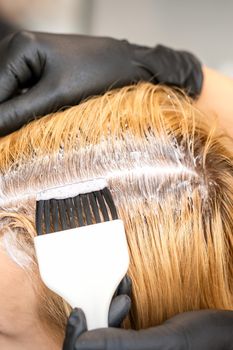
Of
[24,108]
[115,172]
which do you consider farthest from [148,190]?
[24,108]

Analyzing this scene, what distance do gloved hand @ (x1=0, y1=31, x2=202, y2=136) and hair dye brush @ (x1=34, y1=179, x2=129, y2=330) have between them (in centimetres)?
29

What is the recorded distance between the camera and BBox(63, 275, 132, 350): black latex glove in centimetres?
69

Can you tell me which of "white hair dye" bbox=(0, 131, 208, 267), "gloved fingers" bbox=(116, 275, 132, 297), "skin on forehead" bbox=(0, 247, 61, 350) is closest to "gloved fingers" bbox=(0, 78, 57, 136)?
"white hair dye" bbox=(0, 131, 208, 267)

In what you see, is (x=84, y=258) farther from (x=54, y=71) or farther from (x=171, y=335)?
(x=54, y=71)

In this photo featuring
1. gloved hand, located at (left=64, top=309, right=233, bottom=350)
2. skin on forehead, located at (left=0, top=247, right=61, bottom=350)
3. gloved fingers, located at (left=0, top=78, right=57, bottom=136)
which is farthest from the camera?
gloved fingers, located at (left=0, top=78, right=57, bottom=136)

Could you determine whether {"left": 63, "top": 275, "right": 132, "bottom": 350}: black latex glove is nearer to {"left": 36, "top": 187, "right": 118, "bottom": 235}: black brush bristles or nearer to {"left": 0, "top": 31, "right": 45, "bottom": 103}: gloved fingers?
{"left": 36, "top": 187, "right": 118, "bottom": 235}: black brush bristles

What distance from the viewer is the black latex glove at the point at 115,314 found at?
688 millimetres

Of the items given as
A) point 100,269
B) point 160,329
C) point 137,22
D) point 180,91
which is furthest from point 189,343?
point 137,22

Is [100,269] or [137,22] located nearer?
[100,269]

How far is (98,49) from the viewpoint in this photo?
3.51 ft

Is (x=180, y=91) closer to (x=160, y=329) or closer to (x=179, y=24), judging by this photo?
(x=160, y=329)

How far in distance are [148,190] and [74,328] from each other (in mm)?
247

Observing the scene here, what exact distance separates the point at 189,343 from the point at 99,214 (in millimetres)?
Result: 213

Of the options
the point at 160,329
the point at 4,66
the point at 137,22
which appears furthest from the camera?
the point at 137,22
